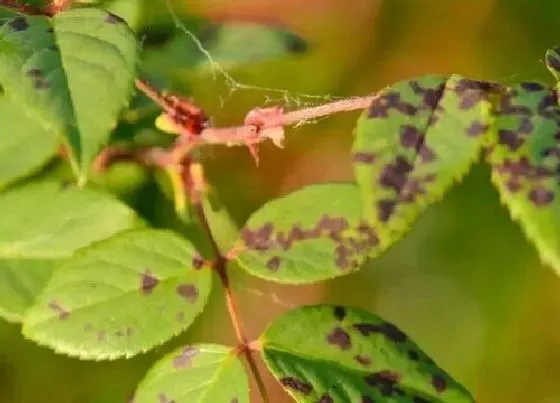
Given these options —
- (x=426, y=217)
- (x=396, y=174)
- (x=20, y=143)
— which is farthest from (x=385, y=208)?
(x=426, y=217)

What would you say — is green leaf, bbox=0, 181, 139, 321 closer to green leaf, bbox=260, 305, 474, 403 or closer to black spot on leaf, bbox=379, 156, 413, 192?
green leaf, bbox=260, 305, 474, 403

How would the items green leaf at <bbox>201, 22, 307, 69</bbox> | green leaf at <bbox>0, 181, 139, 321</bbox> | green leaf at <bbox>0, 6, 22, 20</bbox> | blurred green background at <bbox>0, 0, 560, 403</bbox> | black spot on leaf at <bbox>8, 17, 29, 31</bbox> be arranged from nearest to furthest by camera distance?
black spot on leaf at <bbox>8, 17, 29, 31</bbox> < green leaf at <bbox>0, 6, 22, 20</bbox> < green leaf at <bbox>0, 181, 139, 321</bbox> < green leaf at <bbox>201, 22, 307, 69</bbox> < blurred green background at <bbox>0, 0, 560, 403</bbox>

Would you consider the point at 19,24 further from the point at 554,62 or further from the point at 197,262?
the point at 554,62

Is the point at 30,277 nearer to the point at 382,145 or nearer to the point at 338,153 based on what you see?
the point at 382,145

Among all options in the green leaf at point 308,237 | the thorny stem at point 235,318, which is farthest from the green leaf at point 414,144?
the thorny stem at point 235,318

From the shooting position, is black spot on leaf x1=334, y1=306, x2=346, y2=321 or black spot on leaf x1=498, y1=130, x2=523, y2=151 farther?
black spot on leaf x1=334, y1=306, x2=346, y2=321

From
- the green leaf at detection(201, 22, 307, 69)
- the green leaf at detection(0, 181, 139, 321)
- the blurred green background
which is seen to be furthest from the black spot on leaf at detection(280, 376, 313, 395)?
the blurred green background

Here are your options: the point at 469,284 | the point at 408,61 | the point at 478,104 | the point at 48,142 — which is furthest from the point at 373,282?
the point at 478,104
